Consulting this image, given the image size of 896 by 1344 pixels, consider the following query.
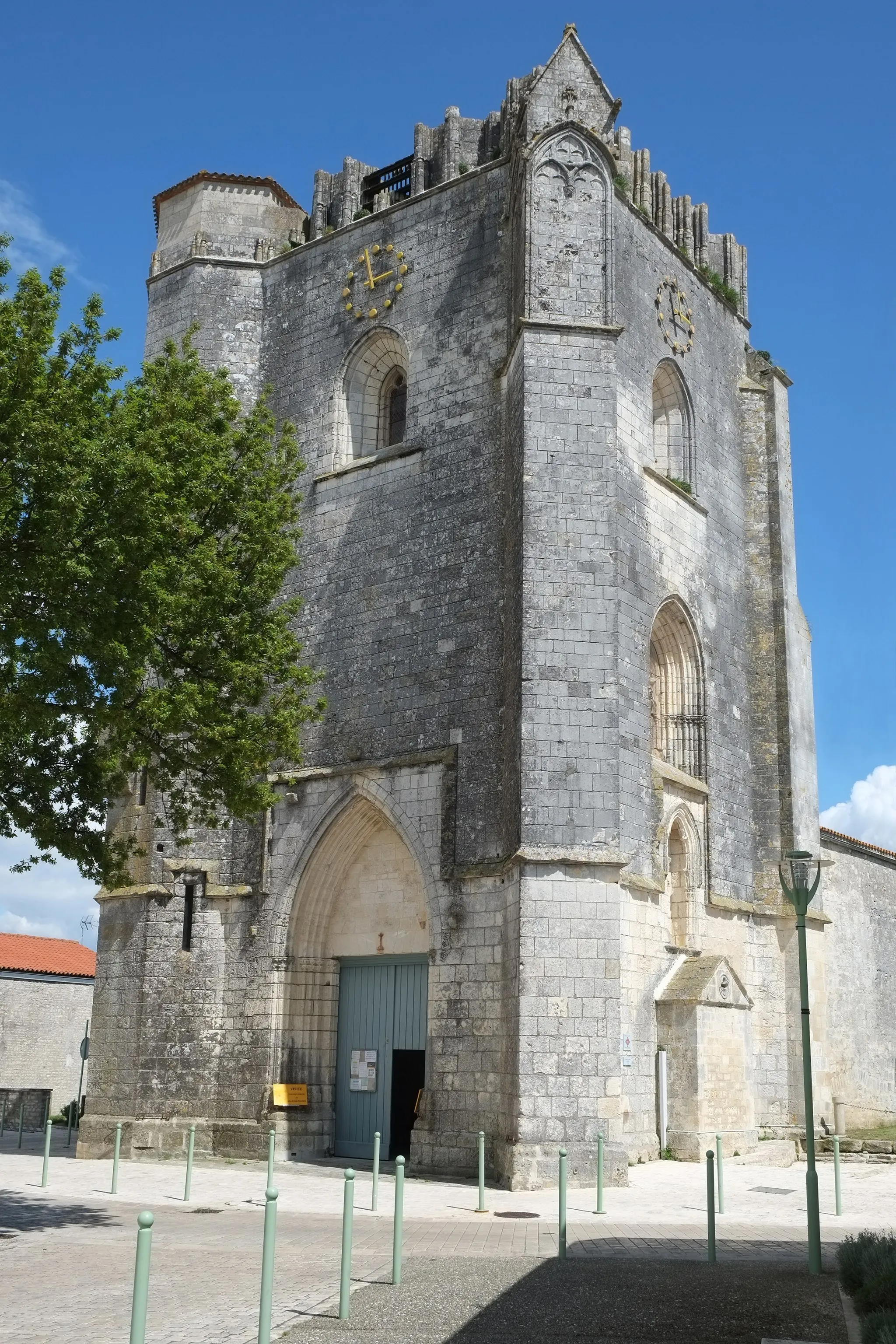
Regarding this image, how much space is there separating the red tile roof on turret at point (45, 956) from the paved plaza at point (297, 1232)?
16385 mm

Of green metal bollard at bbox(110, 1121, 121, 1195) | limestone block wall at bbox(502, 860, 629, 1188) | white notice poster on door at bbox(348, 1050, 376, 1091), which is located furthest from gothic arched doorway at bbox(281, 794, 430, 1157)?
green metal bollard at bbox(110, 1121, 121, 1195)

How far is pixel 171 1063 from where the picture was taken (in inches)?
688

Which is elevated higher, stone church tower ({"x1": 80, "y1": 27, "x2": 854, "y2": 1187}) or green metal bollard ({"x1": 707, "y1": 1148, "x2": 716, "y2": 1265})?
stone church tower ({"x1": 80, "y1": 27, "x2": 854, "y2": 1187})

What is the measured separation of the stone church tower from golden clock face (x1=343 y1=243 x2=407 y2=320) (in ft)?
0.14

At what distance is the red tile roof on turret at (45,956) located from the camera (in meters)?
32.3

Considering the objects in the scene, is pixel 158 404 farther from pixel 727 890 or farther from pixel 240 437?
pixel 727 890

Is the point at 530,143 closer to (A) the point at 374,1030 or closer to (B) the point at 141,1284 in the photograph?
(A) the point at 374,1030

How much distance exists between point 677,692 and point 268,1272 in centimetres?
1361

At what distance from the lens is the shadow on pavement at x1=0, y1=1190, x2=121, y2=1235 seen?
11156 mm

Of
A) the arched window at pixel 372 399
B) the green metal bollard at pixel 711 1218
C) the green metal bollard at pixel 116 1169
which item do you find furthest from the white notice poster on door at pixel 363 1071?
the arched window at pixel 372 399

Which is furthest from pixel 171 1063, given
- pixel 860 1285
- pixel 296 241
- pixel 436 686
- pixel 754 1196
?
pixel 296 241

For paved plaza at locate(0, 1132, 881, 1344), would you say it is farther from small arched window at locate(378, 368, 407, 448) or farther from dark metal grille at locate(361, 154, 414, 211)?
dark metal grille at locate(361, 154, 414, 211)

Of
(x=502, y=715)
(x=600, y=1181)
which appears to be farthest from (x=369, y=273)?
(x=600, y=1181)

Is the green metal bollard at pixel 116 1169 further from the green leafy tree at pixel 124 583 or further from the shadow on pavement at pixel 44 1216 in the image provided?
the green leafy tree at pixel 124 583
